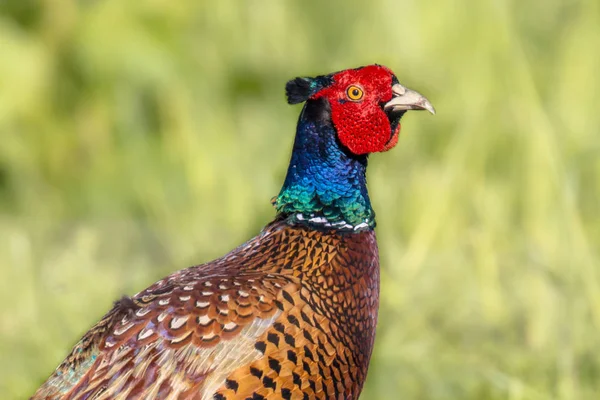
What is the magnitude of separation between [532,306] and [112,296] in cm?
187

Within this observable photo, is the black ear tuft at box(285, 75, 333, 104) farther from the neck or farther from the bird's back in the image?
the bird's back

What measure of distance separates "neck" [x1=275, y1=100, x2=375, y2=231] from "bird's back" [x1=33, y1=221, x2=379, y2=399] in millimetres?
109

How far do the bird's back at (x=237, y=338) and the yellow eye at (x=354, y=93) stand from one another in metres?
0.44

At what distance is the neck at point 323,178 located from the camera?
3.20 m

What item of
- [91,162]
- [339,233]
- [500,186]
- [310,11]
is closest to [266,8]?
[310,11]

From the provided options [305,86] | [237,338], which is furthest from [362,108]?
[237,338]

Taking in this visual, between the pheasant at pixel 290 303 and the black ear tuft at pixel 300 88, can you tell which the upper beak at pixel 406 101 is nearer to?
the pheasant at pixel 290 303

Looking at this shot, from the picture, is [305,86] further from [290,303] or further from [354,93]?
[290,303]

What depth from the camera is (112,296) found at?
16.5 ft

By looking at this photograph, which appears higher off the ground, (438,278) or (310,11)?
(310,11)

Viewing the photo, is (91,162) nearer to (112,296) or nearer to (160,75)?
(160,75)

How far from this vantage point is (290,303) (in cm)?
297

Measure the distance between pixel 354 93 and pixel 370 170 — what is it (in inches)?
93.6

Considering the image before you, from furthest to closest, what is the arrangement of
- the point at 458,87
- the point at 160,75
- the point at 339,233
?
the point at 160,75 < the point at 458,87 < the point at 339,233
